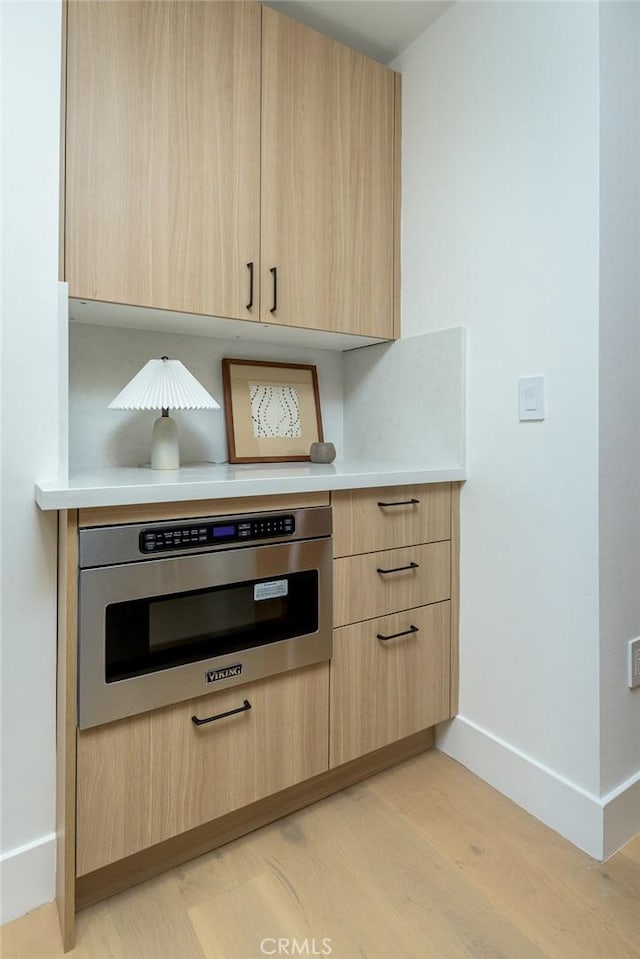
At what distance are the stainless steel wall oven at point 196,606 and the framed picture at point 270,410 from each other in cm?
65

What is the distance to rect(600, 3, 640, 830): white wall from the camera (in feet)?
4.32

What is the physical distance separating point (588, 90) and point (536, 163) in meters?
0.18

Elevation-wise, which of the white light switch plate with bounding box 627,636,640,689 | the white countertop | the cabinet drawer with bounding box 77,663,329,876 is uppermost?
the white countertop

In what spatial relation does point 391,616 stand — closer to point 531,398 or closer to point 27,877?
point 531,398

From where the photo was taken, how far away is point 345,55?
5.81 feet

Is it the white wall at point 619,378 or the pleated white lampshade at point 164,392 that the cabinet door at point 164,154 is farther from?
the white wall at point 619,378

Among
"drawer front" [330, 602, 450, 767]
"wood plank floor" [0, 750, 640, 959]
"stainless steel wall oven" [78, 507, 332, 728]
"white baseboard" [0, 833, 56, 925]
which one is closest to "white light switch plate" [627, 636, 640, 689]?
"wood plank floor" [0, 750, 640, 959]

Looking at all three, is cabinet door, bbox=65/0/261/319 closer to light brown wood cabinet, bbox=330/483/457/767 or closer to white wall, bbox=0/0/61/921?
white wall, bbox=0/0/61/921

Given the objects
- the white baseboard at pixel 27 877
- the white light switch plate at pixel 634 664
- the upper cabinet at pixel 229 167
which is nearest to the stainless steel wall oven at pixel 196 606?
the white baseboard at pixel 27 877

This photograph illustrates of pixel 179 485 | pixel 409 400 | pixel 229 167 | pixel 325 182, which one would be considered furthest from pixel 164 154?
pixel 409 400

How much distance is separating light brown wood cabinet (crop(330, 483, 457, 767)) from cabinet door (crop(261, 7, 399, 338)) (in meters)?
0.68

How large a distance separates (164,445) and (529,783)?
1418 mm

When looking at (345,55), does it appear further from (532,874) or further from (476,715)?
(532,874)

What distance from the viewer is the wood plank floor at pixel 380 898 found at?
109cm
